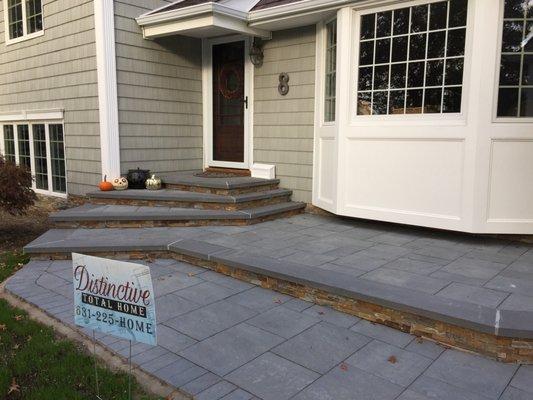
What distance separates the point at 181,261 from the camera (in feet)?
15.5

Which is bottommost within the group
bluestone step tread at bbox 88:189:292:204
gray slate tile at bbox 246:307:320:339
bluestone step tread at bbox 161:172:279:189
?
gray slate tile at bbox 246:307:320:339

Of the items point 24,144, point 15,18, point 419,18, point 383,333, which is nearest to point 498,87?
point 419,18

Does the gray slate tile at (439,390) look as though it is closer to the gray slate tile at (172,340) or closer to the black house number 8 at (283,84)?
the gray slate tile at (172,340)

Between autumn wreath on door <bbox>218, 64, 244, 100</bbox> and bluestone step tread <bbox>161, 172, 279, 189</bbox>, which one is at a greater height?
autumn wreath on door <bbox>218, 64, 244, 100</bbox>

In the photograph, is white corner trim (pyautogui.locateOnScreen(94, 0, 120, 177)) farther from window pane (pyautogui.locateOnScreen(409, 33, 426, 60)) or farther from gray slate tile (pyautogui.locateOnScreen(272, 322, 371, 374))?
gray slate tile (pyautogui.locateOnScreen(272, 322, 371, 374))

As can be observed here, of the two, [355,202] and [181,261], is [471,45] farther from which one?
[181,261]

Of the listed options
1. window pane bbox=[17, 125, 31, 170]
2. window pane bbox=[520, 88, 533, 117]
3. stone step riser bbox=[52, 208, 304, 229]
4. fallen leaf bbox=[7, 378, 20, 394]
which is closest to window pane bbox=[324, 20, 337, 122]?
stone step riser bbox=[52, 208, 304, 229]

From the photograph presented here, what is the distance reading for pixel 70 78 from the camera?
7.24 metres

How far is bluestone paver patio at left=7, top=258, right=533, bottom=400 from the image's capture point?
2482 mm

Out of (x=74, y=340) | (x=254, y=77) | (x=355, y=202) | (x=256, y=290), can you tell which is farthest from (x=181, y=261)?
(x=254, y=77)

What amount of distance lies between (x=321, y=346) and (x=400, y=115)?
127 inches

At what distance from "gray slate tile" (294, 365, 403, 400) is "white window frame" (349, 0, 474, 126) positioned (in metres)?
3.20

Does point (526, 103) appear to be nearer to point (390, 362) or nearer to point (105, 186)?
point (390, 362)

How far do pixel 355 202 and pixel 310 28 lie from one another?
8.47 feet
